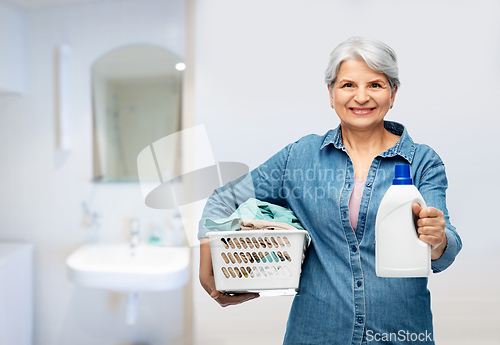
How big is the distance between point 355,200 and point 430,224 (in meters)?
0.22

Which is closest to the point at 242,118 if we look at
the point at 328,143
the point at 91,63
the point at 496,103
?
the point at 328,143

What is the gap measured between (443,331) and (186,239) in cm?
Result: 108

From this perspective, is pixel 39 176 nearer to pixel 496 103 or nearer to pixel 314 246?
pixel 314 246

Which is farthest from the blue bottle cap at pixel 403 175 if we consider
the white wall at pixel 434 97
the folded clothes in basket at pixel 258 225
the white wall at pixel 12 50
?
the white wall at pixel 12 50

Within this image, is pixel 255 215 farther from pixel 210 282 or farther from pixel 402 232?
pixel 402 232

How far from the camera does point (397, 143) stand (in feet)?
2.89

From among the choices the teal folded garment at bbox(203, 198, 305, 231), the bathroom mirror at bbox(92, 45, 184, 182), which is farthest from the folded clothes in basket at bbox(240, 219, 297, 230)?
the bathroom mirror at bbox(92, 45, 184, 182)

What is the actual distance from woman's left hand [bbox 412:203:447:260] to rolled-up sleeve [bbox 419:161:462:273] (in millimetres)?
54

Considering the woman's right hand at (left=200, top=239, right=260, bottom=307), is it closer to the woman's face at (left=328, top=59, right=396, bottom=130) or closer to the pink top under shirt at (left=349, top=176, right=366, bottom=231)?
the pink top under shirt at (left=349, top=176, right=366, bottom=231)

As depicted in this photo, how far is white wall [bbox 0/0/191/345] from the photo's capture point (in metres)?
1.62

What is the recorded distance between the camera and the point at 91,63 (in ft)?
5.44

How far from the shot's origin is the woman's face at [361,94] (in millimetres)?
864

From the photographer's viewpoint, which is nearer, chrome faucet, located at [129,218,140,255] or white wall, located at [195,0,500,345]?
white wall, located at [195,0,500,345]

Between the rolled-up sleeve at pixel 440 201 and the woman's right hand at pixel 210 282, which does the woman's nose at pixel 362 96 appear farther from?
the woman's right hand at pixel 210 282
